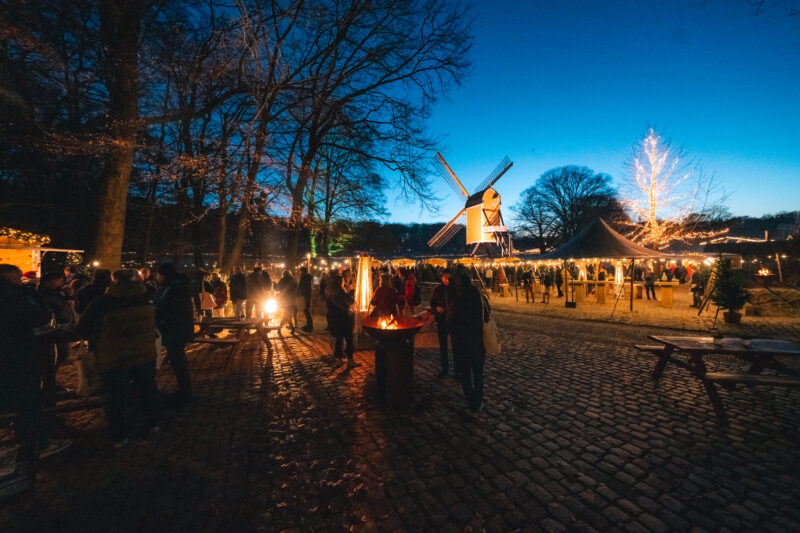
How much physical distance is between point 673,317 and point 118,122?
16.9 meters

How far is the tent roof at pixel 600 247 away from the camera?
12055 millimetres

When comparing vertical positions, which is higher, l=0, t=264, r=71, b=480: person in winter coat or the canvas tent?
the canvas tent

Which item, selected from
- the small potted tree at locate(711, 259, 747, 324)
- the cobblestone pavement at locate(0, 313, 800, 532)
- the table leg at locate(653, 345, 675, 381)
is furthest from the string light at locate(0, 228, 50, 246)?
the small potted tree at locate(711, 259, 747, 324)

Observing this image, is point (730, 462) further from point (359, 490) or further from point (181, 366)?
point (181, 366)

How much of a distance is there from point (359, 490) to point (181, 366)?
3.20 m

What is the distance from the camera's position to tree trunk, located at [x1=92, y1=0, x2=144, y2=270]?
6793 millimetres

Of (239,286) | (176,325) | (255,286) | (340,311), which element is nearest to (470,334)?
(340,311)

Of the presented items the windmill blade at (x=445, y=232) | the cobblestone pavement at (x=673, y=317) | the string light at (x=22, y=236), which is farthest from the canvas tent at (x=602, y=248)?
the windmill blade at (x=445, y=232)

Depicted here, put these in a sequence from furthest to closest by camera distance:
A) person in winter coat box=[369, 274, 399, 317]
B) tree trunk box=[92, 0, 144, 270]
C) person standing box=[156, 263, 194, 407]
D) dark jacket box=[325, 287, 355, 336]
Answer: tree trunk box=[92, 0, 144, 270]
dark jacket box=[325, 287, 355, 336]
person in winter coat box=[369, 274, 399, 317]
person standing box=[156, 263, 194, 407]

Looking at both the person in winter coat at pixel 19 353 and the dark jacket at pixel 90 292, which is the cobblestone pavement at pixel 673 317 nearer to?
the dark jacket at pixel 90 292

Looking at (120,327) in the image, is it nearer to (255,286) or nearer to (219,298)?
(255,286)

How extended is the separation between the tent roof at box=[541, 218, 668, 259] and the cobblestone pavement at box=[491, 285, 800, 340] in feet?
7.29

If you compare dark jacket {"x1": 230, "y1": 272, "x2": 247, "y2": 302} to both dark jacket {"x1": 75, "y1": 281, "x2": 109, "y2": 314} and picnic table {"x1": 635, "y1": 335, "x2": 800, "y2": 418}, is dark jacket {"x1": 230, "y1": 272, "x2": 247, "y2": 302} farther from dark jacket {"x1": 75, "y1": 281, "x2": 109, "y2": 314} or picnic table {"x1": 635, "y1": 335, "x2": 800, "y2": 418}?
picnic table {"x1": 635, "y1": 335, "x2": 800, "y2": 418}

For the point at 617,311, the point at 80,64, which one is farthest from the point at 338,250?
the point at 617,311
